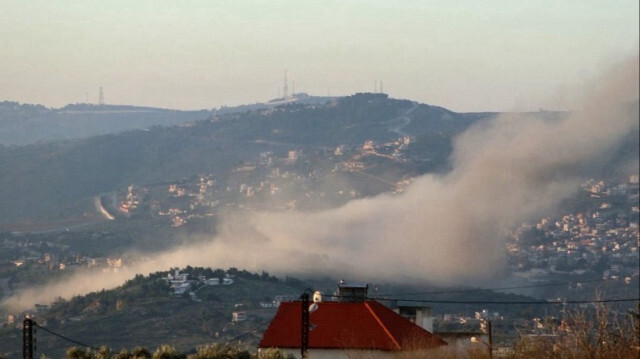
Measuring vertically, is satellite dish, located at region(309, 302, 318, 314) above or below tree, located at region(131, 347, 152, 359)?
above

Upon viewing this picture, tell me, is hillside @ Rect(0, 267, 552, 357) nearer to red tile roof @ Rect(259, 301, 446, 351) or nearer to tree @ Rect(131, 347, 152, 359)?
red tile roof @ Rect(259, 301, 446, 351)

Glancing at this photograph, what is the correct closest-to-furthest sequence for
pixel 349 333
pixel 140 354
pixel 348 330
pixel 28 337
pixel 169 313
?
1. pixel 28 337
2. pixel 140 354
3. pixel 349 333
4. pixel 348 330
5. pixel 169 313

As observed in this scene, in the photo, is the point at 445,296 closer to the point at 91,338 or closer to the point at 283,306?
the point at 91,338

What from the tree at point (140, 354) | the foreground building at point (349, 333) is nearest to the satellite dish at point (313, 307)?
the foreground building at point (349, 333)

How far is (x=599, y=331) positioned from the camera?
200ft

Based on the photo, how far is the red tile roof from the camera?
241 feet

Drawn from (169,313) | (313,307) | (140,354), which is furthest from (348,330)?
(169,313)

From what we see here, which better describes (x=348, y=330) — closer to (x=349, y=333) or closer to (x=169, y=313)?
(x=349, y=333)

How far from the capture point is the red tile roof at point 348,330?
7331cm

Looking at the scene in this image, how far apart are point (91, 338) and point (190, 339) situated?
393 inches

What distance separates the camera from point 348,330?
75.0 meters

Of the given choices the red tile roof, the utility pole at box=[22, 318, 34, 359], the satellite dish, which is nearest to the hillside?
the red tile roof

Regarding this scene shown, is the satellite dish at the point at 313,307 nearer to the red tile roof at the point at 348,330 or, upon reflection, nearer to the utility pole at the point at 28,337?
the red tile roof at the point at 348,330

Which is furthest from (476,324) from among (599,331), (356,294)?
(599,331)
